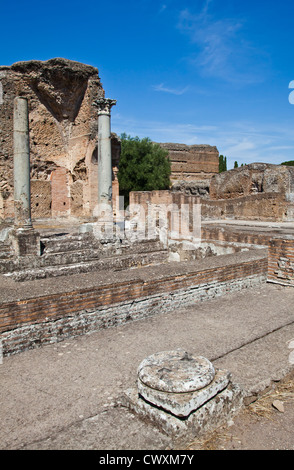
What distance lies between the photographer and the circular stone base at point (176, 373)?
7.50 feet

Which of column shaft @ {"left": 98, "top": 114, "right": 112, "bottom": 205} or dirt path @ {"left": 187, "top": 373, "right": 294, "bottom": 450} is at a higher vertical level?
column shaft @ {"left": 98, "top": 114, "right": 112, "bottom": 205}

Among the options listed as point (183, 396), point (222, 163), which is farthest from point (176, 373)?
point (222, 163)

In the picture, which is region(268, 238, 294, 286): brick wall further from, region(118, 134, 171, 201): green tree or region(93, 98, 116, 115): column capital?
region(118, 134, 171, 201): green tree

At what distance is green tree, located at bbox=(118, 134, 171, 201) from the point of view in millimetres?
27688

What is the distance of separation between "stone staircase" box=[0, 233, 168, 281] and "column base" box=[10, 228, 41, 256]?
0.49 feet

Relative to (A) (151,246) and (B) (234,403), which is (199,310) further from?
(A) (151,246)

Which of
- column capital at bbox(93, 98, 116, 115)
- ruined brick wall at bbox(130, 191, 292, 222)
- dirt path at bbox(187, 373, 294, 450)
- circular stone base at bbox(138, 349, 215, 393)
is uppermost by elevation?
column capital at bbox(93, 98, 116, 115)

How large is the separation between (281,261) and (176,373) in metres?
4.26

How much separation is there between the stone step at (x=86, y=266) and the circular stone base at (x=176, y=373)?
4.51m

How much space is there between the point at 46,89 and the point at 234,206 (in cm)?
998

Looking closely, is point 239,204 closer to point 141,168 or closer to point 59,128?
point 59,128

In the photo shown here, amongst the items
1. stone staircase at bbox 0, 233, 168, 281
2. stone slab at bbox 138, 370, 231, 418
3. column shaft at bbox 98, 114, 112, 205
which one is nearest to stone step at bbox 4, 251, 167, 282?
stone staircase at bbox 0, 233, 168, 281

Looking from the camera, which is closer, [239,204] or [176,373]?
[176,373]

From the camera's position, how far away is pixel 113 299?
13.8ft
